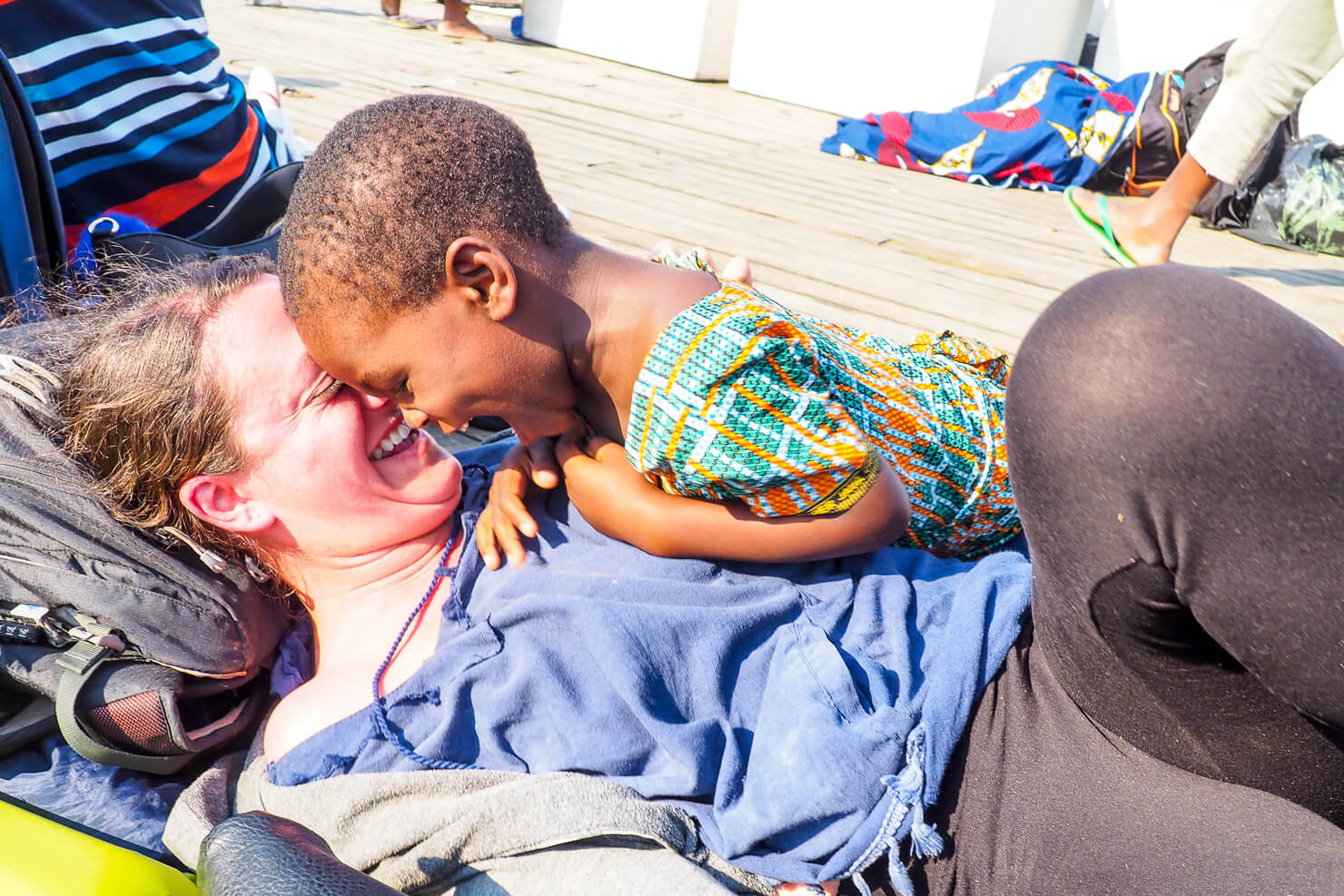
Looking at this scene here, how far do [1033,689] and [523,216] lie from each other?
1077 mm

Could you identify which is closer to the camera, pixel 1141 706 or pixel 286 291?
pixel 1141 706

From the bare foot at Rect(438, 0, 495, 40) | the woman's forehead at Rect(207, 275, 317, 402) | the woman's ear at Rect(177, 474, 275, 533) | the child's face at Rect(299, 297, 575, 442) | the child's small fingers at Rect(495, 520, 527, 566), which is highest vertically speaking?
the child's face at Rect(299, 297, 575, 442)

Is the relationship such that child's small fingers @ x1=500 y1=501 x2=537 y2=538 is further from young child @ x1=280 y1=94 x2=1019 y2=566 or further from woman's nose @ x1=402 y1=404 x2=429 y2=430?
woman's nose @ x1=402 y1=404 x2=429 y2=430

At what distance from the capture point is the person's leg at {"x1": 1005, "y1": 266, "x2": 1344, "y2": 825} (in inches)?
45.8

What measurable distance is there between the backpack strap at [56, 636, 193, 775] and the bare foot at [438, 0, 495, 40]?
8454 mm

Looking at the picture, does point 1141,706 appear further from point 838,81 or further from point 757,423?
point 838,81

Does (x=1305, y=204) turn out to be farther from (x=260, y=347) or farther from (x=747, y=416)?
(x=260, y=347)

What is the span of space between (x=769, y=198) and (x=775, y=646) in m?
3.81

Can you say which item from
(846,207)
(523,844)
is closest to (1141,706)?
(523,844)

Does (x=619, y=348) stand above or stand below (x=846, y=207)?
above

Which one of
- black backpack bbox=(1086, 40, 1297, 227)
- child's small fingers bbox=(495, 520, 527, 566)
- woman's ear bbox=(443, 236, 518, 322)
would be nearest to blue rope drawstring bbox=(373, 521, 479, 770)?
child's small fingers bbox=(495, 520, 527, 566)

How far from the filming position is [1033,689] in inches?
62.6

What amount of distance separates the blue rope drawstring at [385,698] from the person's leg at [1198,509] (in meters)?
0.98

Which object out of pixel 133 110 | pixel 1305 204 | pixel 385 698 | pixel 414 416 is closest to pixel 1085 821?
pixel 385 698
